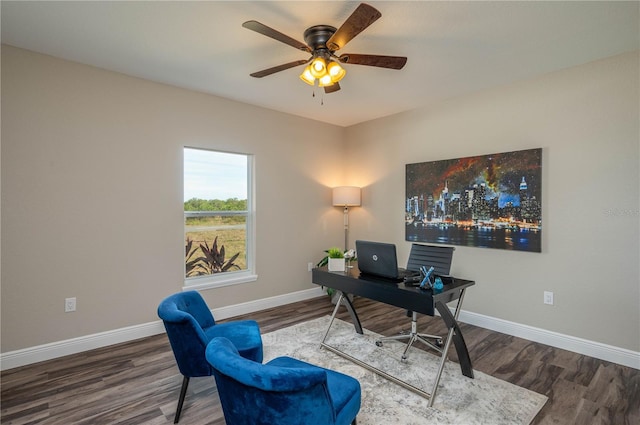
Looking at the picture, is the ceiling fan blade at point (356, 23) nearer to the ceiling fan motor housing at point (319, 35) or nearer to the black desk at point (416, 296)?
the ceiling fan motor housing at point (319, 35)

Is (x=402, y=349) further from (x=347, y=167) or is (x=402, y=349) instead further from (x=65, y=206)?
(x=65, y=206)

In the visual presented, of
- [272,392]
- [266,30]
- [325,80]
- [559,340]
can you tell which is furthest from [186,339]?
[559,340]

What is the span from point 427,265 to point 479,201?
1.17 metres

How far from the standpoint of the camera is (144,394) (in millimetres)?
2348

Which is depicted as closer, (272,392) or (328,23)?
(272,392)

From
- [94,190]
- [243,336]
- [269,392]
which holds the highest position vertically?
[94,190]

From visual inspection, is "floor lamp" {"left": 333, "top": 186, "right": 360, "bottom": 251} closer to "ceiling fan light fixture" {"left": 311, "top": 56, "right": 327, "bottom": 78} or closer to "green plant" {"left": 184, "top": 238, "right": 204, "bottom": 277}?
"green plant" {"left": 184, "top": 238, "right": 204, "bottom": 277}

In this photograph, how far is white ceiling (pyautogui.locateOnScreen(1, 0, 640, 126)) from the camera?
2.18 m

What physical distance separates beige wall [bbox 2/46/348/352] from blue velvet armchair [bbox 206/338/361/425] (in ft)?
7.92

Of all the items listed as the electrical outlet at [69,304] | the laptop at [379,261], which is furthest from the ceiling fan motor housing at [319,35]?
the electrical outlet at [69,304]

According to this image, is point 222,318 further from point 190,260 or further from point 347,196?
point 347,196

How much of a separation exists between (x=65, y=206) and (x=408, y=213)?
12.5 ft

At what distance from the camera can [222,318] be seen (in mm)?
3930

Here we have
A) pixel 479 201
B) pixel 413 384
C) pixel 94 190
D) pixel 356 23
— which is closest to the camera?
pixel 356 23
